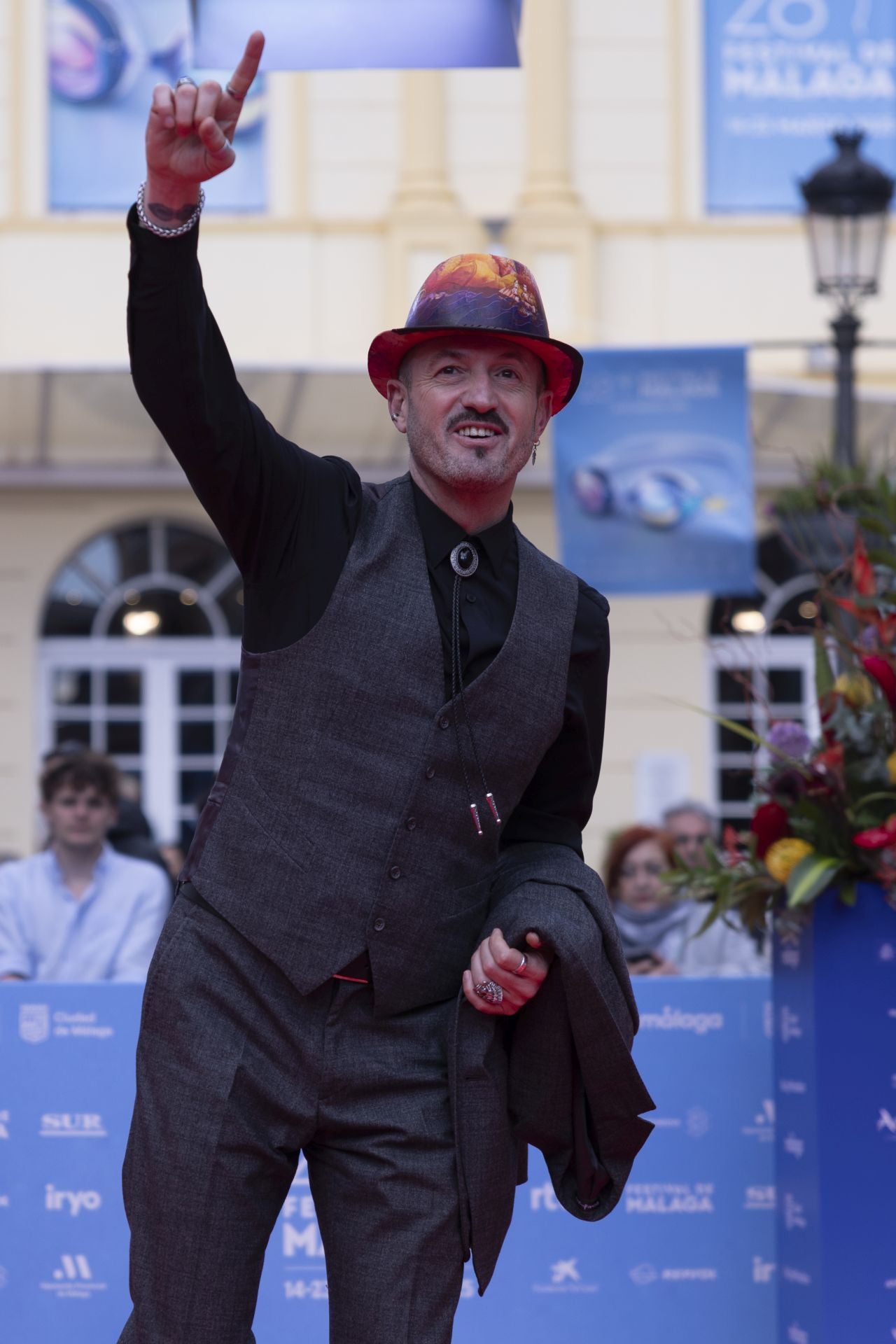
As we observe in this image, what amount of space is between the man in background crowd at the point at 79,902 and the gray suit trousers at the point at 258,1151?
2.72 m

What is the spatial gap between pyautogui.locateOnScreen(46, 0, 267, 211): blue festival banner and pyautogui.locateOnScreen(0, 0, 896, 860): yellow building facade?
0.14 metres

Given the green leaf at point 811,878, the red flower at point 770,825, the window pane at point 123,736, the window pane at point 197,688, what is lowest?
the window pane at point 123,736

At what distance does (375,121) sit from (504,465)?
11517 millimetres

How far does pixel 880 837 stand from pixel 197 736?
9.95 m

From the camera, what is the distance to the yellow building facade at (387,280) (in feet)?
43.4

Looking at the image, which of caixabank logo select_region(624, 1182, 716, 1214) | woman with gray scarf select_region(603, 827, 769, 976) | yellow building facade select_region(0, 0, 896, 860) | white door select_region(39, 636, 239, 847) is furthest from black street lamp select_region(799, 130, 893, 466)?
white door select_region(39, 636, 239, 847)

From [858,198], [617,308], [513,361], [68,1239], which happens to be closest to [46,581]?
[617,308]

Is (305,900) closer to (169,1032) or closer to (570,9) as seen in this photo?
(169,1032)

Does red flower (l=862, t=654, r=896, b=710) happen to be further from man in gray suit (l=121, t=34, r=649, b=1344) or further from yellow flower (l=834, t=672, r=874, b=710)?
man in gray suit (l=121, t=34, r=649, b=1344)

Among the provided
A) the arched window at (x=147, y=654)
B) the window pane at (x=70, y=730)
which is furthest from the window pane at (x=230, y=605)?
the window pane at (x=70, y=730)

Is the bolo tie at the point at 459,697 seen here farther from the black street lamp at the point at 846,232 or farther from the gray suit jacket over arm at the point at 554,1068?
the black street lamp at the point at 846,232

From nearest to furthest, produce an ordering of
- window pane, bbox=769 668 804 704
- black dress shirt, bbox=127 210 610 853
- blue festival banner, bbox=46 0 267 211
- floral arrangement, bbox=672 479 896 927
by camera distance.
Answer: black dress shirt, bbox=127 210 610 853 < floral arrangement, bbox=672 479 896 927 < blue festival banner, bbox=46 0 267 211 < window pane, bbox=769 668 804 704

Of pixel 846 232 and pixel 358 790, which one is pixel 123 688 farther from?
pixel 358 790

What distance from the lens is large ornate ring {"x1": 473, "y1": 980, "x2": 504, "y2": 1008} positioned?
8.30 feet
